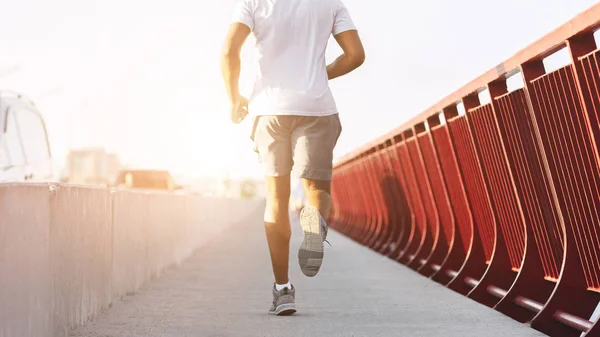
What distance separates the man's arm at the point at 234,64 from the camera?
6.63 metres

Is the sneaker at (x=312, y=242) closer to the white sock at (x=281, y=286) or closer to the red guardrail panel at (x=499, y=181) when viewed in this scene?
the white sock at (x=281, y=286)

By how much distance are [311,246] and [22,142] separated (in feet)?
43.2

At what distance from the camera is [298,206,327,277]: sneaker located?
19.7 feet

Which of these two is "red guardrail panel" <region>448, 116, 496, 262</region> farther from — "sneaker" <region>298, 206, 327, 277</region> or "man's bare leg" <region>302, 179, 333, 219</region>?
"sneaker" <region>298, 206, 327, 277</region>

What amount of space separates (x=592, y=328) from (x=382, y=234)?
12105 mm

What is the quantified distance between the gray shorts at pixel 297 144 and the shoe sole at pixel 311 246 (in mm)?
402

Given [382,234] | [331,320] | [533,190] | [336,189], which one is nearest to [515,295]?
[533,190]

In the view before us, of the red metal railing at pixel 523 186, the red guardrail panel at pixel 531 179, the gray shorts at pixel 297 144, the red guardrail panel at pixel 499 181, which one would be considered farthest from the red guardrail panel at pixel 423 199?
the gray shorts at pixel 297 144

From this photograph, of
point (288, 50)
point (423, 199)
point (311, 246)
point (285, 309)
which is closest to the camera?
point (311, 246)

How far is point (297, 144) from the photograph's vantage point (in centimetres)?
663

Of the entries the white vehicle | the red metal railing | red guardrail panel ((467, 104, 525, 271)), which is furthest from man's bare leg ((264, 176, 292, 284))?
the white vehicle

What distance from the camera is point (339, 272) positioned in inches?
464

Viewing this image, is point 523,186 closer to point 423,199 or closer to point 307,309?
point 307,309

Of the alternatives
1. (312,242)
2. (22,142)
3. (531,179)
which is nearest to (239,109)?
(312,242)
